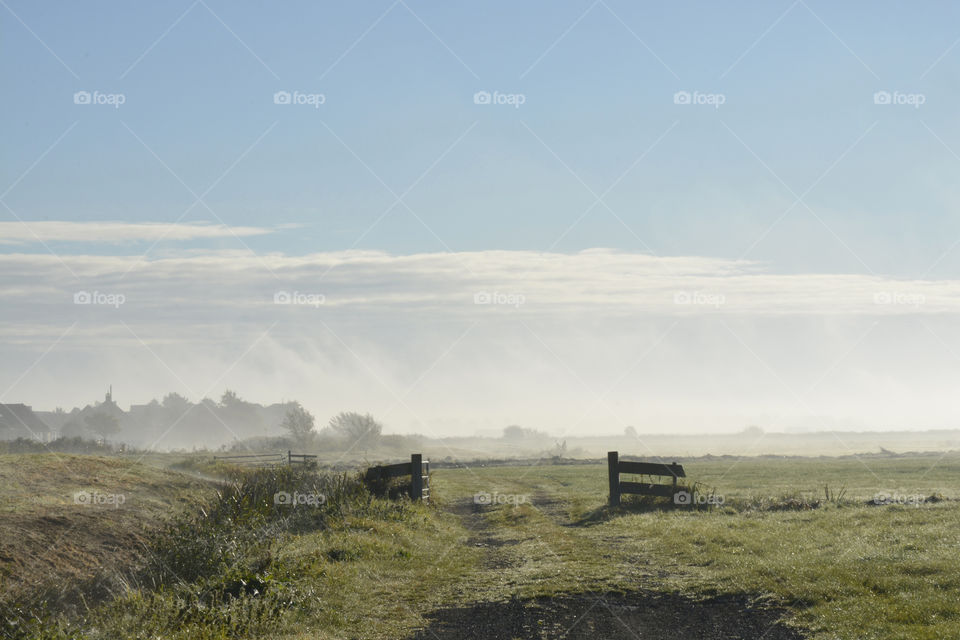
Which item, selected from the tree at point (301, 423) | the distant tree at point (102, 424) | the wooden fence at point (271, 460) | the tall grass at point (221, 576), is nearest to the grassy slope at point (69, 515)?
the tall grass at point (221, 576)

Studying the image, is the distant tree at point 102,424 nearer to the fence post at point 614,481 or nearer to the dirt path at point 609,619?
the fence post at point 614,481

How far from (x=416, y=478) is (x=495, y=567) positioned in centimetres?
1122

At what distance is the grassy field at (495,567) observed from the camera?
11.2 meters

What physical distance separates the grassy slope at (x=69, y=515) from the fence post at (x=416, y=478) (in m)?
7.91

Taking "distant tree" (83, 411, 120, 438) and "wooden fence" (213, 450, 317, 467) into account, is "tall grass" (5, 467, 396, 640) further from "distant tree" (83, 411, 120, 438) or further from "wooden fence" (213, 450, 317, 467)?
"distant tree" (83, 411, 120, 438)

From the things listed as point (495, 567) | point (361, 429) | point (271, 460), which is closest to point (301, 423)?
point (361, 429)

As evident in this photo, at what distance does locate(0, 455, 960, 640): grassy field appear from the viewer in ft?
36.7

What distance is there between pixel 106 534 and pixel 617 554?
43.9 ft

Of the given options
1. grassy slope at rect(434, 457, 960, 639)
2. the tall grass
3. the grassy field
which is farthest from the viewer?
grassy slope at rect(434, 457, 960, 639)

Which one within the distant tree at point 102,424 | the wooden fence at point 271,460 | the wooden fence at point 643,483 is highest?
the distant tree at point 102,424

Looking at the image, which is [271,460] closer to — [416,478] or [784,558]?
[416,478]

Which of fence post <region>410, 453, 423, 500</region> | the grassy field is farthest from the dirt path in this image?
fence post <region>410, 453, 423, 500</region>

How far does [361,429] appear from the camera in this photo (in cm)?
13238

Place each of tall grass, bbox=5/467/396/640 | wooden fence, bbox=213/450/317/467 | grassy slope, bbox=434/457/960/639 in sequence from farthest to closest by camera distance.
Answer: wooden fence, bbox=213/450/317/467, grassy slope, bbox=434/457/960/639, tall grass, bbox=5/467/396/640
